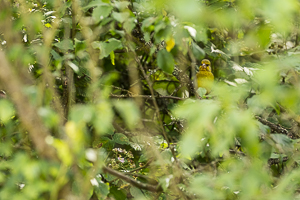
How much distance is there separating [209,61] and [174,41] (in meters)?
1.83

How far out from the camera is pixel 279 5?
0.66m

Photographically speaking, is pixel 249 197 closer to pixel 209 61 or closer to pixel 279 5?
pixel 279 5

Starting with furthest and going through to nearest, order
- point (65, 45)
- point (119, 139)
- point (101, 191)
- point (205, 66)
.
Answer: point (205, 66) < point (119, 139) < point (65, 45) < point (101, 191)

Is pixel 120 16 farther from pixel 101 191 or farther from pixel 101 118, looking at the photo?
pixel 101 191

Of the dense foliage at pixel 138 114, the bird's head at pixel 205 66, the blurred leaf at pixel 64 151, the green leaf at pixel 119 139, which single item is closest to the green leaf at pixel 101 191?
the dense foliage at pixel 138 114

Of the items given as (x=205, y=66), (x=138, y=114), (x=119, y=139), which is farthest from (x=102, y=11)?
(x=205, y=66)

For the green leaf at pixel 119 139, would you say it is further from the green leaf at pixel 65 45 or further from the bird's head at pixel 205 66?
the bird's head at pixel 205 66

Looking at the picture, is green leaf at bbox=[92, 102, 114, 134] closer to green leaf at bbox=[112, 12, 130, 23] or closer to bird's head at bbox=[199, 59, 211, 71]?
green leaf at bbox=[112, 12, 130, 23]

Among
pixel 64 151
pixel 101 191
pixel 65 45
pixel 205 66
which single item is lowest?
pixel 205 66

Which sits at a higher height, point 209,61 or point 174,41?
point 174,41

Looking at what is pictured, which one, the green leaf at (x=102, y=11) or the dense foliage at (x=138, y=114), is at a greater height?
the green leaf at (x=102, y=11)

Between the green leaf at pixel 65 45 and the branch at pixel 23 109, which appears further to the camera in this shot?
the green leaf at pixel 65 45

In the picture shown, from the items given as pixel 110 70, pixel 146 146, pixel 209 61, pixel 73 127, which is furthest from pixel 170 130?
pixel 73 127

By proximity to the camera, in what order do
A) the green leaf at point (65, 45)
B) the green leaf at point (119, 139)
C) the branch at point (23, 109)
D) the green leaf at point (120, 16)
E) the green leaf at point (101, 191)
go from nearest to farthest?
the branch at point (23, 109), the green leaf at point (120, 16), the green leaf at point (101, 191), the green leaf at point (65, 45), the green leaf at point (119, 139)
